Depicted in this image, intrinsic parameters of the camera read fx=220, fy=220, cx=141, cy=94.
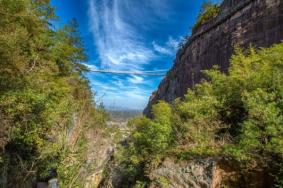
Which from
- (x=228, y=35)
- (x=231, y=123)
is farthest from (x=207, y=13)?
(x=231, y=123)

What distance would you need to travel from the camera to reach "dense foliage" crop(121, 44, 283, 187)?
15.0 ft

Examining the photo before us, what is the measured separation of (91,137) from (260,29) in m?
9.43

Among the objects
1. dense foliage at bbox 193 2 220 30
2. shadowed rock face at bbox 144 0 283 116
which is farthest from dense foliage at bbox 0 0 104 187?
dense foliage at bbox 193 2 220 30

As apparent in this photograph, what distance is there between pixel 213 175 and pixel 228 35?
10573mm

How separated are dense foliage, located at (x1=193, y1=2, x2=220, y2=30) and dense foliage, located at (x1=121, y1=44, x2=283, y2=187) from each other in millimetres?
9393

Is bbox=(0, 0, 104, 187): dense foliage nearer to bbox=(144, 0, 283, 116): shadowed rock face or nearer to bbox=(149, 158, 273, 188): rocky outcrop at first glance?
bbox=(149, 158, 273, 188): rocky outcrop

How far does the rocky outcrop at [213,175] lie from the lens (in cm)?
487

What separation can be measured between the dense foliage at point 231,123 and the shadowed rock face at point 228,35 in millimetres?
3705

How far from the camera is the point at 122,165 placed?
33.1 ft

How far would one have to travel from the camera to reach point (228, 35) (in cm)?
1341

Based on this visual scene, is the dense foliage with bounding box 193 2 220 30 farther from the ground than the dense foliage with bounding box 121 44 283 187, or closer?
farther from the ground

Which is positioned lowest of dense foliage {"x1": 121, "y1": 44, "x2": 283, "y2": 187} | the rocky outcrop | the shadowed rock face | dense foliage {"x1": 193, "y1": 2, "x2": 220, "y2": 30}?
the rocky outcrop

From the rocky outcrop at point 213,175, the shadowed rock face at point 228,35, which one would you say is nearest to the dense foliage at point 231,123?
the rocky outcrop at point 213,175

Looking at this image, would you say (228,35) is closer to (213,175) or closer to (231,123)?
(231,123)
